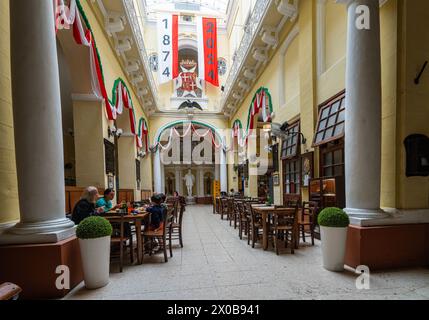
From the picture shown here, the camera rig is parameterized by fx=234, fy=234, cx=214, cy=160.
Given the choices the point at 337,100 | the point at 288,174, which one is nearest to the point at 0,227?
the point at 337,100

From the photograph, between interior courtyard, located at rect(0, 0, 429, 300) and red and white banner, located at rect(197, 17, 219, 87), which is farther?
red and white banner, located at rect(197, 17, 219, 87)

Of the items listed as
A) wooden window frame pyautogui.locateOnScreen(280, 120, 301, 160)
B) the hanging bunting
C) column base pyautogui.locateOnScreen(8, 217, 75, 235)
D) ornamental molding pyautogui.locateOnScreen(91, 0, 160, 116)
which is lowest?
column base pyautogui.locateOnScreen(8, 217, 75, 235)

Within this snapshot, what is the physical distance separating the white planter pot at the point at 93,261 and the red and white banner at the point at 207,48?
11.2m

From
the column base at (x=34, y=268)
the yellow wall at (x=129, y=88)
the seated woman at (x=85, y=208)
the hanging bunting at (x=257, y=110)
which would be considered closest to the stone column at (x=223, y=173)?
the hanging bunting at (x=257, y=110)

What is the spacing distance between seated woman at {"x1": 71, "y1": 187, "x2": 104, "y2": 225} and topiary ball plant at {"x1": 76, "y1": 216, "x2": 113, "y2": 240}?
104 centimetres

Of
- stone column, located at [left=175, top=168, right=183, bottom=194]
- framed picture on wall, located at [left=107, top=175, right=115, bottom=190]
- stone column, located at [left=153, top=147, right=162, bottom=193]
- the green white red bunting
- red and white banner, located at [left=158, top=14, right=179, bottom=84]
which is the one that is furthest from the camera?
stone column, located at [left=175, top=168, right=183, bottom=194]

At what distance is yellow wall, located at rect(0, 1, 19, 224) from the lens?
9.95 ft

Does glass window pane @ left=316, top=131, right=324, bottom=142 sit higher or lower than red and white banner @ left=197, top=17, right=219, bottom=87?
lower

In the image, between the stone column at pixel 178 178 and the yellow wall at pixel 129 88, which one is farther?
the stone column at pixel 178 178

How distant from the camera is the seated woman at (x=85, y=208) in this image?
404cm

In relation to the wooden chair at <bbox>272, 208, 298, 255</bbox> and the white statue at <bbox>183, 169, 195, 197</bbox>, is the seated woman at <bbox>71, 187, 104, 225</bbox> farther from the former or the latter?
the white statue at <bbox>183, 169, 195, 197</bbox>

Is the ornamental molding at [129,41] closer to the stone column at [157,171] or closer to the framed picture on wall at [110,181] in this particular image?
the framed picture on wall at [110,181]

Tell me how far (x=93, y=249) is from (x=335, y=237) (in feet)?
11.3

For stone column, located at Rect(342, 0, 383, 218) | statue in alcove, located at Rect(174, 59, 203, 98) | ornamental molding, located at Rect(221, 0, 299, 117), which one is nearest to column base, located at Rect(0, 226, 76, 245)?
stone column, located at Rect(342, 0, 383, 218)
